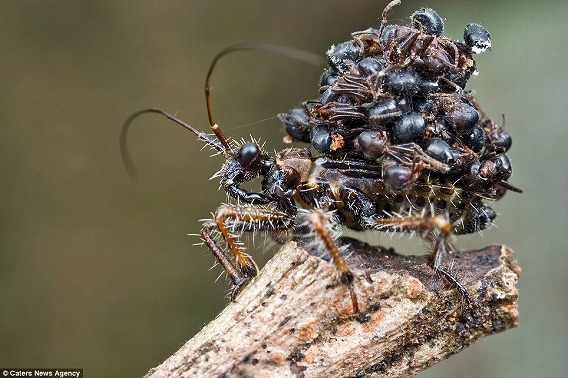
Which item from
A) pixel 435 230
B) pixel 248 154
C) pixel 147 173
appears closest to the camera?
pixel 435 230

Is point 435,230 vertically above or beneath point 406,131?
beneath

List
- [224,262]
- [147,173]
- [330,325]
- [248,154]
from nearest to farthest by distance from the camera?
[330,325], [224,262], [248,154], [147,173]

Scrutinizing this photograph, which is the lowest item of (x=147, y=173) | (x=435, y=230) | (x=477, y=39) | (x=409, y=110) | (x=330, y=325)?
(x=330, y=325)

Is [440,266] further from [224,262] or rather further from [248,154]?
[248,154]

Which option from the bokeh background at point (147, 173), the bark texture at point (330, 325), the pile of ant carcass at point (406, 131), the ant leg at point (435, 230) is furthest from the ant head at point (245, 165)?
the bokeh background at point (147, 173)

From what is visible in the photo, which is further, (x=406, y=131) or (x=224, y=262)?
(x=224, y=262)

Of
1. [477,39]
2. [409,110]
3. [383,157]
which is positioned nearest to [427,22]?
[477,39]

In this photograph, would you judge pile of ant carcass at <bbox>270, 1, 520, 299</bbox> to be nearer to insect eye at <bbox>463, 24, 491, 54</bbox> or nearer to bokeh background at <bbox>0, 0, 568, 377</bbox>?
insect eye at <bbox>463, 24, 491, 54</bbox>
